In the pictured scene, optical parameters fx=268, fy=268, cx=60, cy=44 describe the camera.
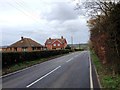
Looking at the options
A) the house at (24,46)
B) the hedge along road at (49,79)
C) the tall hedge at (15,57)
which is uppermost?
the house at (24,46)

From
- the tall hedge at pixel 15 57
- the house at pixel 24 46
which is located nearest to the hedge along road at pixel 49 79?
the tall hedge at pixel 15 57

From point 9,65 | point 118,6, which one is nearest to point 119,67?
point 118,6

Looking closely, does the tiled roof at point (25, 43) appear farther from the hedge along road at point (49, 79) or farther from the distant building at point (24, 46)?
the hedge along road at point (49, 79)

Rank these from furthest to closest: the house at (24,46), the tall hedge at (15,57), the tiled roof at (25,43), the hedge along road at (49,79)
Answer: the tiled roof at (25,43)
the house at (24,46)
the tall hedge at (15,57)
the hedge along road at (49,79)

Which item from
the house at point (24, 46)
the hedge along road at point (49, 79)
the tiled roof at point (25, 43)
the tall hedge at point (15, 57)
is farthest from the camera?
the tiled roof at point (25, 43)

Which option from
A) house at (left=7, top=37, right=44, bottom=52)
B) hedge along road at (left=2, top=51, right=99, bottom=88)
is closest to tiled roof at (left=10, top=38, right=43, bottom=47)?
house at (left=7, top=37, right=44, bottom=52)

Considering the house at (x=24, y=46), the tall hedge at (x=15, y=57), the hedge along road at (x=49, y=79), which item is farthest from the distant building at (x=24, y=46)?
the hedge along road at (x=49, y=79)

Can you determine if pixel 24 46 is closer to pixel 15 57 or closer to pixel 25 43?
pixel 25 43

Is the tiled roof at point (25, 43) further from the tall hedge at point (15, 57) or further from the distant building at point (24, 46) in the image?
the tall hedge at point (15, 57)

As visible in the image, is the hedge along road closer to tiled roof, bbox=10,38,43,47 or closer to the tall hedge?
the tall hedge

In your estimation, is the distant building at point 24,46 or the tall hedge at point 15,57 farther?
the distant building at point 24,46

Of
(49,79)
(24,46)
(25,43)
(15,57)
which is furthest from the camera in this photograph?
(25,43)

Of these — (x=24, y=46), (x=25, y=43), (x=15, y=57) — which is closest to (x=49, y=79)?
(x=15, y=57)

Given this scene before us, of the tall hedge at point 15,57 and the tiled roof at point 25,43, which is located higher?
the tiled roof at point 25,43
